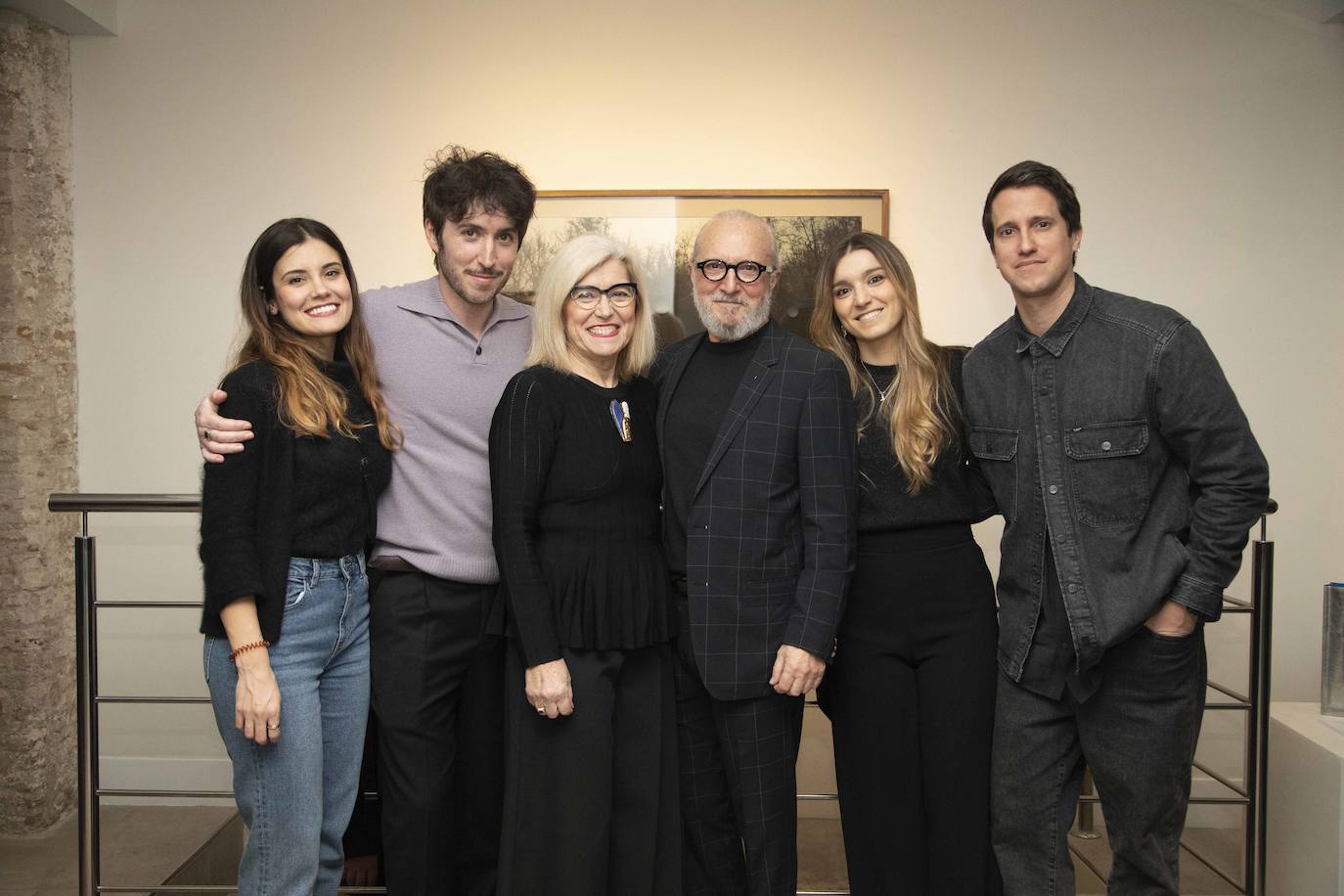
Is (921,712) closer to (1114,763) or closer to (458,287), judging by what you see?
(1114,763)

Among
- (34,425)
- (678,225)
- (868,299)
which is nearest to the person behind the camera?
(868,299)

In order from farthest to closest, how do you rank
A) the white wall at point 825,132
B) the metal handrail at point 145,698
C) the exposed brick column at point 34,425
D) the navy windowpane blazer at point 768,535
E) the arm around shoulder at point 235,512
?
1. the white wall at point 825,132
2. the exposed brick column at point 34,425
3. the metal handrail at point 145,698
4. the navy windowpane blazer at point 768,535
5. the arm around shoulder at point 235,512

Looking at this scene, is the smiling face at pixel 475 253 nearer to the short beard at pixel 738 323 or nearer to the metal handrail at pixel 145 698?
the short beard at pixel 738 323

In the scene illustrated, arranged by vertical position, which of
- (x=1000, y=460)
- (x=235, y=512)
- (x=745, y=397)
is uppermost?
(x=745, y=397)

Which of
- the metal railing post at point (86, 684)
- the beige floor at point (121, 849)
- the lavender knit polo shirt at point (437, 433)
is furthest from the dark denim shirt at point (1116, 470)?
the beige floor at point (121, 849)

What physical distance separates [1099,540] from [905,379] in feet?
1.64

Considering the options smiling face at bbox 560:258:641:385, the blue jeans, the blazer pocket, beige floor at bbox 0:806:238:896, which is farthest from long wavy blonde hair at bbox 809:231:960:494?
beige floor at bbox 0:806:238:896

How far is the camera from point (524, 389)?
189cm

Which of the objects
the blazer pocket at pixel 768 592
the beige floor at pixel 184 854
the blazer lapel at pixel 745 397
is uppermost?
the blazer lapel at pixel 745 397

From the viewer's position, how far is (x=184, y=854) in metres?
3.47

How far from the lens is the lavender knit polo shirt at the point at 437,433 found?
6.57ft

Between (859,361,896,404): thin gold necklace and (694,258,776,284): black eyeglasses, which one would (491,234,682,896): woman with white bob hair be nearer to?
(694,258,776,284): black eyeglasses

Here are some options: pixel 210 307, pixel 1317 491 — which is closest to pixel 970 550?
pixel 1317 491

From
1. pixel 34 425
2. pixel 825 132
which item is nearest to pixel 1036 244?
pixel 825 132
